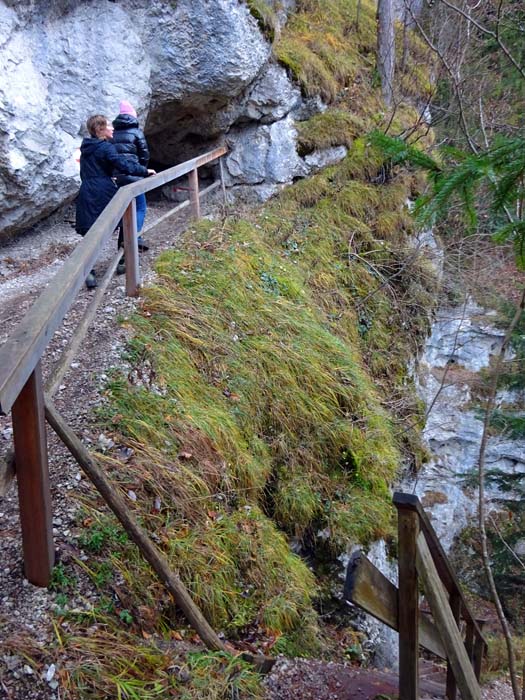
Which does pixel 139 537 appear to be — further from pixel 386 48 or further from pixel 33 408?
pixel 386 48

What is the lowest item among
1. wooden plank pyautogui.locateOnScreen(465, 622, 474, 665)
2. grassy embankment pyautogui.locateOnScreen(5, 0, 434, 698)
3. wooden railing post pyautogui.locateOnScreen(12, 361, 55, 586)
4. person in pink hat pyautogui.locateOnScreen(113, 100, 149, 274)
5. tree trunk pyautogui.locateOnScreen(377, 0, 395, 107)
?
wooden plank pyautogui.locateOnScreen(465, 622, 474, 665)

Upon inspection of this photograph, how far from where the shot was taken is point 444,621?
2309mm

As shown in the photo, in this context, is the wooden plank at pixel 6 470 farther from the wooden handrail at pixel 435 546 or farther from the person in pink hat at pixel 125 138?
the person in pink hat at pixel 125 138

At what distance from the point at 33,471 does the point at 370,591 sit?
1382 mm

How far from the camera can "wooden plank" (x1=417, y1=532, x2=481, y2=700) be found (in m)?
2.26

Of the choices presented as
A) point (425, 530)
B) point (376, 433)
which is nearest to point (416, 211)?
point (425, 530)

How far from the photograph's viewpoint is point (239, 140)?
33.7ft

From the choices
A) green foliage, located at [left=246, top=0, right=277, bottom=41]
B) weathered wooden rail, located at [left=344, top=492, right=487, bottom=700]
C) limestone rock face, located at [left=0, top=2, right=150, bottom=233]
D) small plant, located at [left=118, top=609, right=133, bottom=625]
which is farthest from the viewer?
green foliage, located at [left=246, top=0, right=277, bottom=41]

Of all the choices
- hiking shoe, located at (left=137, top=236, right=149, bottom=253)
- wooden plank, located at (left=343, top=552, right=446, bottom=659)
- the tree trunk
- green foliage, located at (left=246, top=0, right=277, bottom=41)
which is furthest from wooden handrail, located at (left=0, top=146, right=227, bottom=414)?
the tree trunk

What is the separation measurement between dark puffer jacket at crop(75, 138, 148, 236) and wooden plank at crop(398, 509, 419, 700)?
16.4 ft

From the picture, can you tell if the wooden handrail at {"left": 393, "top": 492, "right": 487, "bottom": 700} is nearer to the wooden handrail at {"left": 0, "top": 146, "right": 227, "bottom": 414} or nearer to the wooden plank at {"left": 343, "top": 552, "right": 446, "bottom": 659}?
the wooden plank at {"left": 343, "top": 552, "right": 446, "bottom": 659}

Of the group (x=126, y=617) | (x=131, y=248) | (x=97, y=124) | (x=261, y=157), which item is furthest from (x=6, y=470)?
(x=261, y=157)

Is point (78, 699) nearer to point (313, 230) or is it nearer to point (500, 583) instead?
point (313, 230)

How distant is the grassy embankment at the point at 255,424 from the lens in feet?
9.65
